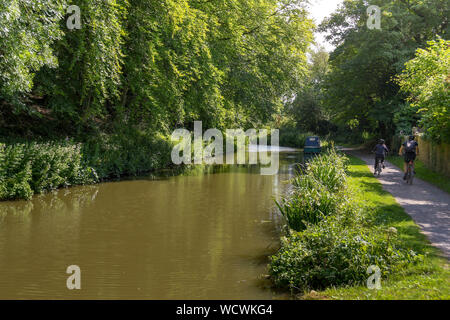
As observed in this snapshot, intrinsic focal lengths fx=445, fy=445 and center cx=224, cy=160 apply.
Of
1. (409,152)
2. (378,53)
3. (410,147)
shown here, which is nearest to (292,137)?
(378,53)

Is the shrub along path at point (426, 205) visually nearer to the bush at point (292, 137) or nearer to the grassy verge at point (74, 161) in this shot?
the grassy verge at point (74, 161)

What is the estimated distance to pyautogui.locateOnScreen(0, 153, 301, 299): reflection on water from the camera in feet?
23.2

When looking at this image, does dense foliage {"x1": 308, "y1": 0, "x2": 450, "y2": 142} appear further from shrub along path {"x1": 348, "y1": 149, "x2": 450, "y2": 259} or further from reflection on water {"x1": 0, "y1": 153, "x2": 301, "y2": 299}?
reflection on water {"x1": 0, "y1": 153, "x2": 301, "y2": 299}

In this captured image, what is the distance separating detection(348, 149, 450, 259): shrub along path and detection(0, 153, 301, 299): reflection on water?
129 inches

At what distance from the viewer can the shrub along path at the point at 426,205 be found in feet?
29.6

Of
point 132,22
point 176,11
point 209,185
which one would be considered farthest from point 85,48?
point 209,185

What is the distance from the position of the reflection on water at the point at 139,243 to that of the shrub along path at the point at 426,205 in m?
3.27

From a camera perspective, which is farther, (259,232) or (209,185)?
(209,185)

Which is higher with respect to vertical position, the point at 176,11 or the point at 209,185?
the point at 176,11

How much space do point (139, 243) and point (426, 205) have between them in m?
8.05

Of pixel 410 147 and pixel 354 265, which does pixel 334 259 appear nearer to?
pixel 354 265
